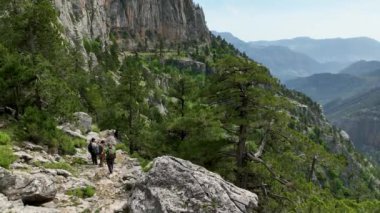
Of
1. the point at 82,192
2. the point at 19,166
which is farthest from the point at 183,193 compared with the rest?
the point at 19,166

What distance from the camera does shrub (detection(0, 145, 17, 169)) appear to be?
799 inches

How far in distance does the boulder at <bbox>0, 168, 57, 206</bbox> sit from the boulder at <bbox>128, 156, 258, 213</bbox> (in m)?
3.73

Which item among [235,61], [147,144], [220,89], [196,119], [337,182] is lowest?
[337,182]

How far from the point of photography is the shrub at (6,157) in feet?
66.6

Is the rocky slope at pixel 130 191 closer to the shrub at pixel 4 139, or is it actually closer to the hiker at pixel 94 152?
the shrub at pixel 4 139

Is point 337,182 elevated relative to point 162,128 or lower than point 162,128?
lower

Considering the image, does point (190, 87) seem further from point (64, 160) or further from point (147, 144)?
point (64, 160)

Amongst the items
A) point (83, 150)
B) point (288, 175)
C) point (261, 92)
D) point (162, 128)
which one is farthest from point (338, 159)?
point (83, 150)

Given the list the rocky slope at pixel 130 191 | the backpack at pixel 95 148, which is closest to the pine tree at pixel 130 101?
the backpack at pixel 95 148

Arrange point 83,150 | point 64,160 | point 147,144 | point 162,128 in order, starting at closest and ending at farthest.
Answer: point 64,160 < point 83,150 < point 162,128 < point 147,144

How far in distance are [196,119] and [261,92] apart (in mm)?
4980

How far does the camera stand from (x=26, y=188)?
18.4m

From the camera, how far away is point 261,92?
91.2 ft

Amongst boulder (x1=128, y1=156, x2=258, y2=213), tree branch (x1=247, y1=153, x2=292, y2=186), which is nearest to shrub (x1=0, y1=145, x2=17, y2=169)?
boulder (x1=128, y1=156, x2=258, y2=213)
